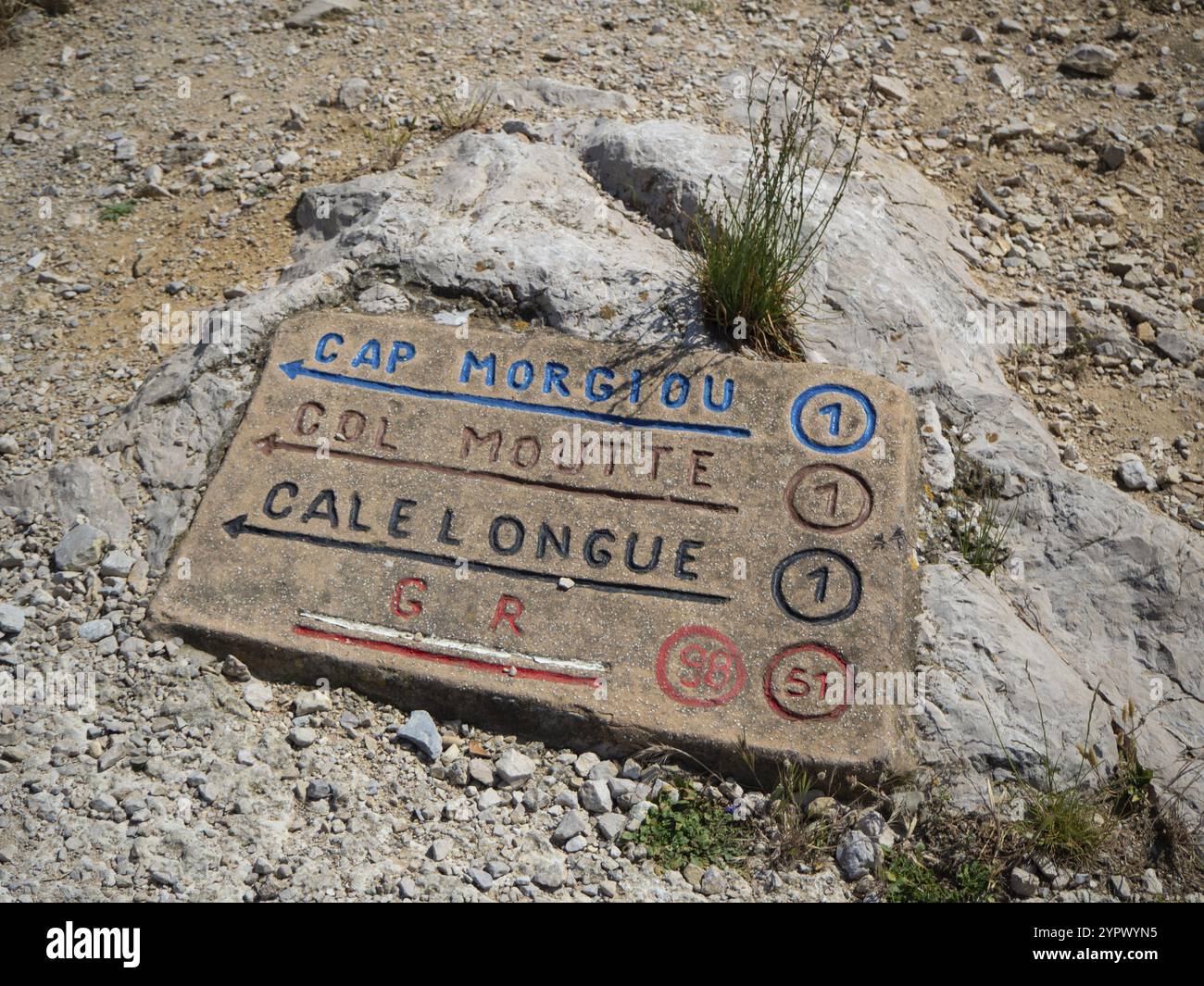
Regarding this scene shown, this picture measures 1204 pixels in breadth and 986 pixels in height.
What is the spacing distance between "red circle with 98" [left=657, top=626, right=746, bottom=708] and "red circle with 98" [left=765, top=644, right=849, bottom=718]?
0.10 metres

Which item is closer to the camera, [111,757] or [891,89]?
[111,757]

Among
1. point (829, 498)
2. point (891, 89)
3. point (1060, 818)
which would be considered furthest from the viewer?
point (891, 89)

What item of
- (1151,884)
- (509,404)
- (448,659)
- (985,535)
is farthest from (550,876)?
(985,535)

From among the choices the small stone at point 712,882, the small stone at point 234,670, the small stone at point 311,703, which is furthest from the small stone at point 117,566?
the small stone at point 712,882

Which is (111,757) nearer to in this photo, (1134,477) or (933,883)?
(933,883)

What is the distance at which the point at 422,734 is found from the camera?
3.07 meters

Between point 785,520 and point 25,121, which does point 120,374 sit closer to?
point 25,121

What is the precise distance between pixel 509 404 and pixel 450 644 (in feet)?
2.90

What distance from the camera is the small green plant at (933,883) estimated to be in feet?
9.31

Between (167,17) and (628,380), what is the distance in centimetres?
402

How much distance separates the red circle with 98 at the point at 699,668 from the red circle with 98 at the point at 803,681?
0.10 m

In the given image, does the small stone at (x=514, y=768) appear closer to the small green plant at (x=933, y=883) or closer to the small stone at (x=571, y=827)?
the small stone at (x=571, y=827)

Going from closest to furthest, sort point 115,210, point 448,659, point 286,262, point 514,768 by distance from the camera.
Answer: point 514,768 < point 448,659 < point 286,262 < point 115,210

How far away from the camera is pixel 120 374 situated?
4051 millimetres
